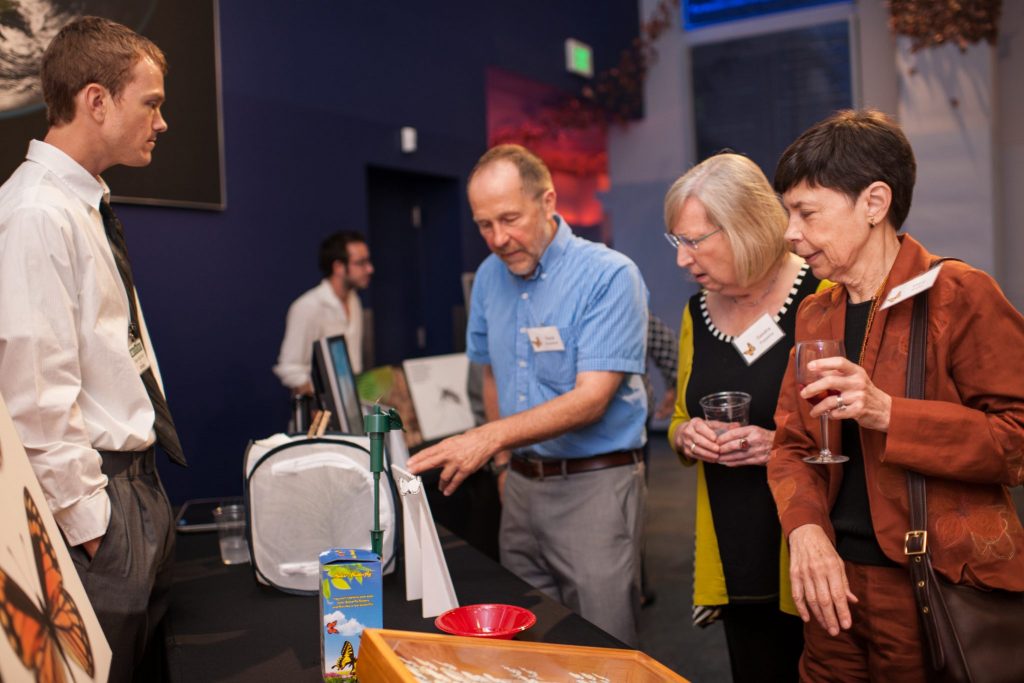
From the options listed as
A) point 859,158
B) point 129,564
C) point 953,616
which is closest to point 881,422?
point 953,616

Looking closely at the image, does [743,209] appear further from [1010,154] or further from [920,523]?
[1010,154]

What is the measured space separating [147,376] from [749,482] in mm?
1280

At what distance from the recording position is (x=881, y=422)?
1.27 m

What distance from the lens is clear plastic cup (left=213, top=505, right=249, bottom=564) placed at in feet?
6.56

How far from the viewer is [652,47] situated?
27.9 ft

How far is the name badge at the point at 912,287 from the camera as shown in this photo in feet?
4.15

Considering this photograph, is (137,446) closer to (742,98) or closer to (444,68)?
(444,68)

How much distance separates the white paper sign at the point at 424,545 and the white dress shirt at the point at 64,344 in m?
0.52

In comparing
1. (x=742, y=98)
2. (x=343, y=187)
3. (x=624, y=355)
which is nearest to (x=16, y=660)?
(x=624, y=355)

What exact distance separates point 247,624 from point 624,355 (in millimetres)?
1017

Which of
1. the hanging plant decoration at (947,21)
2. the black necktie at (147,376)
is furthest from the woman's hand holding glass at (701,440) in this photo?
the hanging plant decoration at (947,21)

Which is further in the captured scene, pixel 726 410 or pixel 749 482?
pixel 749 482

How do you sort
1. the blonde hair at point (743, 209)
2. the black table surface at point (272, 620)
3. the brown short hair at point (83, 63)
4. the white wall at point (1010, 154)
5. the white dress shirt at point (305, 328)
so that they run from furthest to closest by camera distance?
the white wall at point (1010, 154) < the white dress shirt at point (305, 328) < the blonde hair at point (743, 209) < the brown short hair at point (83, 63) < the black table surface at point (272, 620)

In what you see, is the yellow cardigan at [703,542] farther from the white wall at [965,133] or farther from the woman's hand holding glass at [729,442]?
the white wall at [965,133]
